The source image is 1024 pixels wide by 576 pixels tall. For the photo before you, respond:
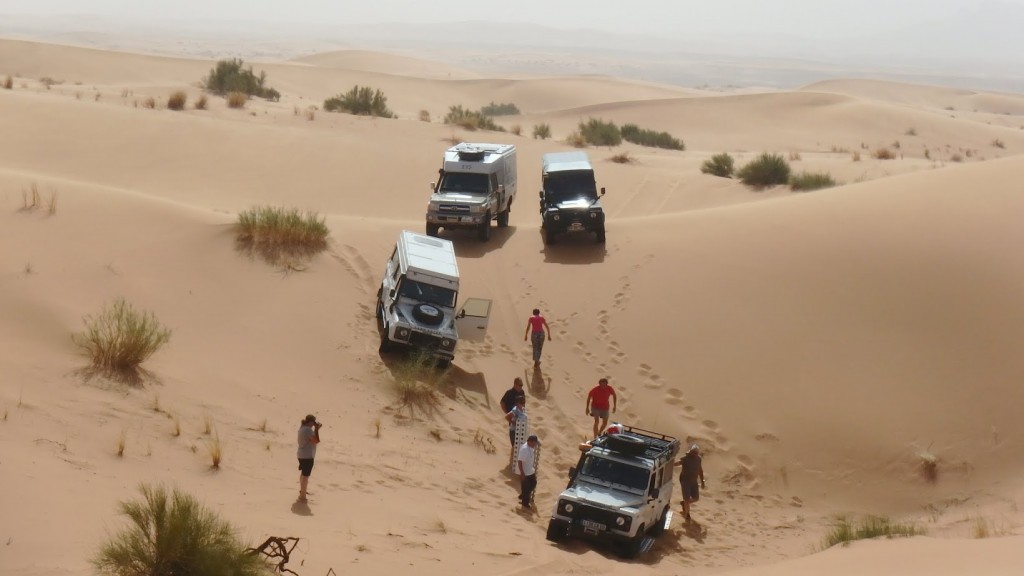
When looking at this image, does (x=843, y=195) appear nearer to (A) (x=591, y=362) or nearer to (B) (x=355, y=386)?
(A) (x=591, y=362)

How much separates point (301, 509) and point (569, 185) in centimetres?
1404

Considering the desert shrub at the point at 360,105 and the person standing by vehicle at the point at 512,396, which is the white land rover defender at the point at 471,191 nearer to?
the person standing by vehicle at the point at 512,396

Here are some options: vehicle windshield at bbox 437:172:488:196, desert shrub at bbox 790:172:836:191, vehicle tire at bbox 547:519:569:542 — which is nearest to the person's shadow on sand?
vehicle tire at bbox 547:519:569:542

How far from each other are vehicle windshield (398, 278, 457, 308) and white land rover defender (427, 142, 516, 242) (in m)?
5.91

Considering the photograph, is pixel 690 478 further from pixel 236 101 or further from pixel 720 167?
pixel 236 101

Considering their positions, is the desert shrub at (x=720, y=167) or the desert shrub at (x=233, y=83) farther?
the desert shrub at (x=233, y=83)

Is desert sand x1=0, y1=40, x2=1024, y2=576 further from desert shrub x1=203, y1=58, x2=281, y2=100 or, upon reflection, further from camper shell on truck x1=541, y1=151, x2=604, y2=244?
desert shrub x1=203, y1=58, x2=281, y2=100

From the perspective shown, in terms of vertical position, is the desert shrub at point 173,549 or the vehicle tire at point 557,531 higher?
the desert shrub at point 173,549

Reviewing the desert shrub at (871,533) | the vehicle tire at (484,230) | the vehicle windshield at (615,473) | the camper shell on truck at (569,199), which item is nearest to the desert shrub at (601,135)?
the camper shell on truck at (569,199)

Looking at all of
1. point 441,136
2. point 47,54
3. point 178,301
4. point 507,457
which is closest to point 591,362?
point 507,457

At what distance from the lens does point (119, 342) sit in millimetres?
13508

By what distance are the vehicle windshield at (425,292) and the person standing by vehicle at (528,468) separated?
14.1ft

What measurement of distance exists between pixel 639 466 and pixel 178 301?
8284 mm

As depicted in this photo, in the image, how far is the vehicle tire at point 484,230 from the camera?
22.7 metres
